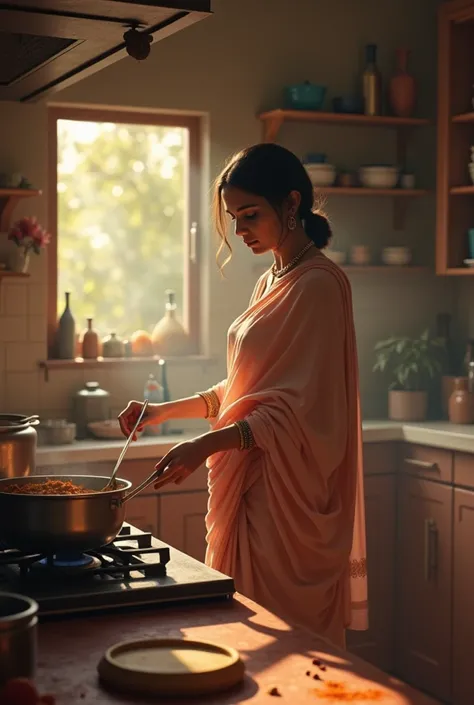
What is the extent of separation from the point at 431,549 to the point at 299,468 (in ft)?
5.55

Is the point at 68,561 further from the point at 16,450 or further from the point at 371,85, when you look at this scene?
the point at 371,85

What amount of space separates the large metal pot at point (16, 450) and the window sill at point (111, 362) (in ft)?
6.83

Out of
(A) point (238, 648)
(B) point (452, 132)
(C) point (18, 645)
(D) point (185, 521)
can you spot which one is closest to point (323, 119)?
(B) point (452, 132)

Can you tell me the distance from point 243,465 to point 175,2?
51.9 inches

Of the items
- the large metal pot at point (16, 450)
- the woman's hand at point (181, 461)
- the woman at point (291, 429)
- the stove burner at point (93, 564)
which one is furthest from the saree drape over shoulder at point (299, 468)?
the stove burner at point (93, 564)

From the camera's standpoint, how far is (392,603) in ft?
14.1

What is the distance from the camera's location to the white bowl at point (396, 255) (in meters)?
4.69

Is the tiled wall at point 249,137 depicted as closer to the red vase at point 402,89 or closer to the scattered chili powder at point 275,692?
the red vase at point 402,89

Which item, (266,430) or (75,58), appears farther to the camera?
(266,430)

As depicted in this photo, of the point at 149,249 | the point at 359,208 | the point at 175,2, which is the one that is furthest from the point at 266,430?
the point at 359,208

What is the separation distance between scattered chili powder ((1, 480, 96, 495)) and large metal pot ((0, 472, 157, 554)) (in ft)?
0.25

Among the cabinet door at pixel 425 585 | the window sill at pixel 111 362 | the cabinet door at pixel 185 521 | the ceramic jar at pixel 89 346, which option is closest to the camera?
the cabinet door at pixel 185 521

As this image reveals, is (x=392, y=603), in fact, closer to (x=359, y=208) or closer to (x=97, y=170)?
(x=359, y=208)

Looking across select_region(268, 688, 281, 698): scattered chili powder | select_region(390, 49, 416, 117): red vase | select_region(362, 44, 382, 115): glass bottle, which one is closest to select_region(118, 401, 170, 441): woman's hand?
select_region(268, 688, 281, 698): scattered chili powder
